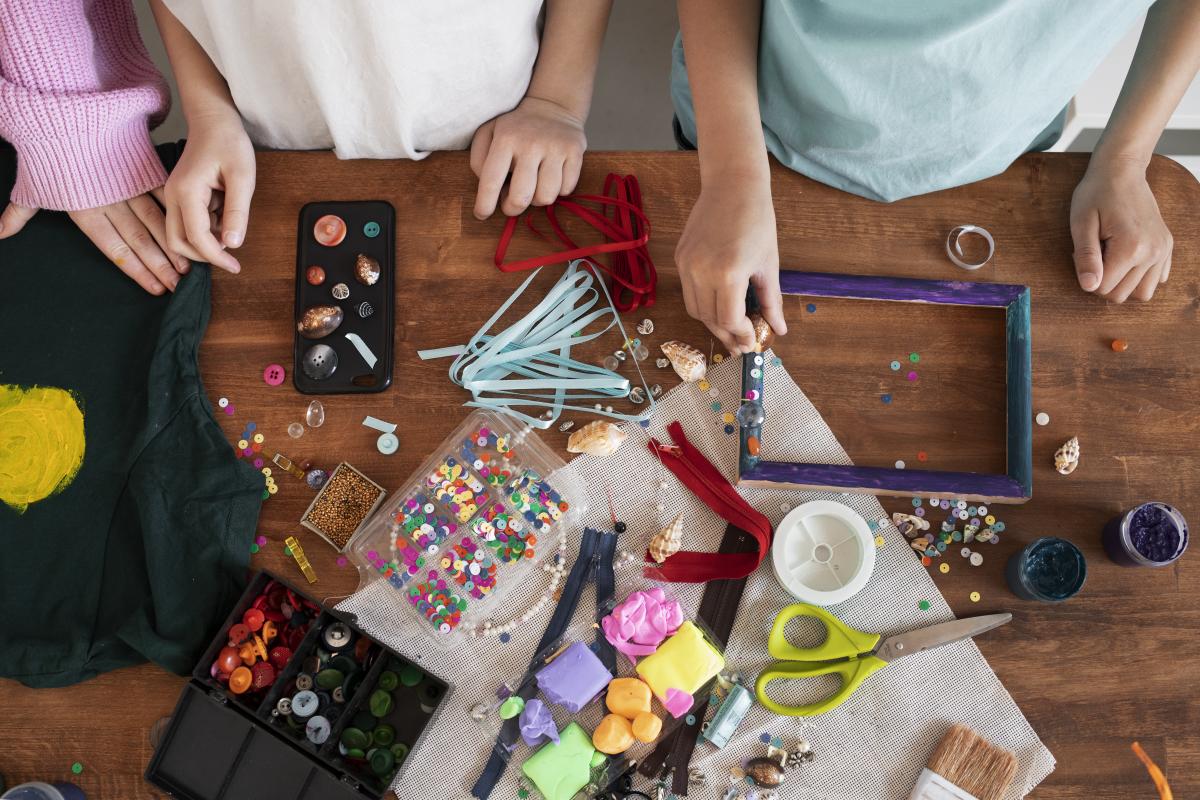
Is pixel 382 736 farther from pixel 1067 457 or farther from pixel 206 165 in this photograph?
pixel 1067 457

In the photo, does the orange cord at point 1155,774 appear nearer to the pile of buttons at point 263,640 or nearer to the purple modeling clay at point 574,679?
the purple modeling clay at point 574,679

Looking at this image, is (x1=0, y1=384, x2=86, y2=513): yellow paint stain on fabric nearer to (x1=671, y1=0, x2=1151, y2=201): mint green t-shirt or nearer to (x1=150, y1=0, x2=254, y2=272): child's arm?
(x1=150, y1=0, x2=254, y2=272): child's arm

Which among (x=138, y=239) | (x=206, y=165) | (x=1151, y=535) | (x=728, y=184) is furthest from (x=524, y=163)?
(x=1151, y=535)

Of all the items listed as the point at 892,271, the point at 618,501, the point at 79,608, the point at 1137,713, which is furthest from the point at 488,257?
the point at 1137,713

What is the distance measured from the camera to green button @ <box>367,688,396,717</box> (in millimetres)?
893

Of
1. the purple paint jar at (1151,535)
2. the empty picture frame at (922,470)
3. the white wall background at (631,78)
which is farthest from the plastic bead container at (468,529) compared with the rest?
the white wall background at (631,78)

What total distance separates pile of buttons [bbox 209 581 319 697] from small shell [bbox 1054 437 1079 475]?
88 centimetres

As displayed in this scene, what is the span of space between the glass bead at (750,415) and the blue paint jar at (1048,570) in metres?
0.33

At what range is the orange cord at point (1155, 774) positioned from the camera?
877 millimetres

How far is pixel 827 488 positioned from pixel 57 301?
0.96 m

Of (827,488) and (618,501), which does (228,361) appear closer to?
(618,501)

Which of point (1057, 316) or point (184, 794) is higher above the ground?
point (1057, 316)

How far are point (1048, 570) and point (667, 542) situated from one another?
43 centimetres

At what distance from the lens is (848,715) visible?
2.98 feet
